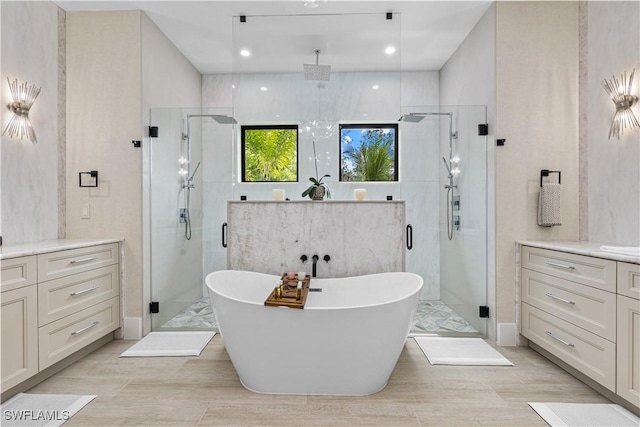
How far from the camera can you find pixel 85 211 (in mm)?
3029

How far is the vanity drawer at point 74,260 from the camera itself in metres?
2.21

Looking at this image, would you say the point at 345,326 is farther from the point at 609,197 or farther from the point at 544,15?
the point at 544,15

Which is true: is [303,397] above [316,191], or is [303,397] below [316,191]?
below

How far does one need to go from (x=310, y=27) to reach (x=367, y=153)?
4.20ft

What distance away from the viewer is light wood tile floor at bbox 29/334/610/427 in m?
1.86

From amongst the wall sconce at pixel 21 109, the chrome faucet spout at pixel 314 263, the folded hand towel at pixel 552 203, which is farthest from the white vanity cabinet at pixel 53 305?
the folded hand towel at pixel 552 203

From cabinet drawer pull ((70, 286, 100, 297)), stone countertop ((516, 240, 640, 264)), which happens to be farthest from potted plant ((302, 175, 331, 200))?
cabinet drawer pull ((70, 286, 100, 297))

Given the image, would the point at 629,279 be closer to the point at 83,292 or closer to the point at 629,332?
the point at 629,332

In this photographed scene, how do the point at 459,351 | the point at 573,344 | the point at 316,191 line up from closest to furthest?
1. the point at 573,344
2. the point at 459,351
3. the point at 316,191

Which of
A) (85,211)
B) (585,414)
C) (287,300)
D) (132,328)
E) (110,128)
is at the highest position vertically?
(110,128)

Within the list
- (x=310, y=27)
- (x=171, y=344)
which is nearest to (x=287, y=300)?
(x=171, y=344)

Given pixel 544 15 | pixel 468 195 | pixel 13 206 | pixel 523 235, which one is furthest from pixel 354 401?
pixel 544 15

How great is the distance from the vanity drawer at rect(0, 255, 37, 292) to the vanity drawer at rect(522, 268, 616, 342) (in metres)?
3.38

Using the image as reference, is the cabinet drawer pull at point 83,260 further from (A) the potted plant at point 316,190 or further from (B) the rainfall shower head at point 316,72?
(B) the rainfall shower head at point 316,72
